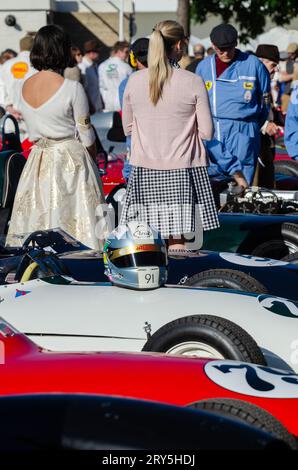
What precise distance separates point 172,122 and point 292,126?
1972 mm

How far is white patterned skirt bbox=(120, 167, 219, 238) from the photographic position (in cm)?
629

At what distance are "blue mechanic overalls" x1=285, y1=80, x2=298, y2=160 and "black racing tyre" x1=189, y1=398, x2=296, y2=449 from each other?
511 cm

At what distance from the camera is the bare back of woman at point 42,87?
20.9 feet

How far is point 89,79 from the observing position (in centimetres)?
1573

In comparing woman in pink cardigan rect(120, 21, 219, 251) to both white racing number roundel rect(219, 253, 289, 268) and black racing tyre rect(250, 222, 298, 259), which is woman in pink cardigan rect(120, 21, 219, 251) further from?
white racing number roundel rect(219, 253, 289, 268)

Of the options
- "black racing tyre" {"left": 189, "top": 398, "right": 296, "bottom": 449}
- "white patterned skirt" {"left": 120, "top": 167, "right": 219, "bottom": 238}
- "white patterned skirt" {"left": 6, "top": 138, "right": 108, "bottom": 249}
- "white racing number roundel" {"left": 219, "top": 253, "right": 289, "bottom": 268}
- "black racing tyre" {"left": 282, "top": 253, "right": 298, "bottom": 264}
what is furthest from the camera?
"white patterned skirt" {"left": 6, "top": 138, "right": 108, "bottom": 249}

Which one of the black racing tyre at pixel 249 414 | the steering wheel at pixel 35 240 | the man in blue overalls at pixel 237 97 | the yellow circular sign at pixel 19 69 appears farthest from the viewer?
the yellow circular sign at pixel 19 69

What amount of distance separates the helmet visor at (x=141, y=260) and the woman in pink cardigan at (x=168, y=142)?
→ 1690 millimetres

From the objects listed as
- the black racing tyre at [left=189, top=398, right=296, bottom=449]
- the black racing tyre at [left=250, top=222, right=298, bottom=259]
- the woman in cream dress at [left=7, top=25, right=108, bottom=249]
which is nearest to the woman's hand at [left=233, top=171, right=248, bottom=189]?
the black racing tyre at [left=250, top=222, right=298, bottom=259]

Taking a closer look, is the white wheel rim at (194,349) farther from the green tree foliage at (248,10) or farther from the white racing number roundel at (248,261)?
the green tree foliage at (248,10)

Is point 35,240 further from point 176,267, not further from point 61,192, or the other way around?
point 61,192

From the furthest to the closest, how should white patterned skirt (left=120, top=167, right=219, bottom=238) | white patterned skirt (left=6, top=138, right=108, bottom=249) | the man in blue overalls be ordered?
the man in blue overalls → white patterned skirt (left=6, top=138, right=108, bottom=249) → white patterned skirt (left=120, top=167, right=219, bottom=238)

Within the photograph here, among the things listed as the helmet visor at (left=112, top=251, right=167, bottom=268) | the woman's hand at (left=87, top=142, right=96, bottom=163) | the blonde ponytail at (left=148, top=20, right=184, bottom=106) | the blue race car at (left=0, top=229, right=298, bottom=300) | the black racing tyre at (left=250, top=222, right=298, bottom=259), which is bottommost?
the black racing tyre at (left=250, top=222, right=298, bottom=259)

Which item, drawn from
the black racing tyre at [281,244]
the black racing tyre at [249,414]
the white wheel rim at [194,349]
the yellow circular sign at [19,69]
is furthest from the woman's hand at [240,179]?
the yellow circular sign at [19,69]
